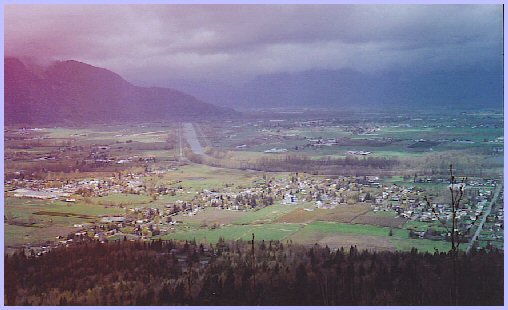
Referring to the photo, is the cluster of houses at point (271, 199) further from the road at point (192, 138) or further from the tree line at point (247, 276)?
the road at point (192, 138)

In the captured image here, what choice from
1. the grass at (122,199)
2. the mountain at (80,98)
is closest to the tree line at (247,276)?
the grass at (122,199)

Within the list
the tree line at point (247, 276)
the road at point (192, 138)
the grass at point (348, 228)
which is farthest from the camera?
→ the road at point (192, 138)

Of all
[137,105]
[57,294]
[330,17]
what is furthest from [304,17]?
[57,294]

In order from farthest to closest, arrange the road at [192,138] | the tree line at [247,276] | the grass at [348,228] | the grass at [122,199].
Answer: the road at [192,138], the grass at [122,199], the grass at [348,228], the tree line at [247,276]

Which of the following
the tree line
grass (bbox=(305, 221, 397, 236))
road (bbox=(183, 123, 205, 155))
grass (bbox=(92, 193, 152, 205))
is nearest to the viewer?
the tree line

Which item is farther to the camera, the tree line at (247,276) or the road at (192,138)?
the road at (192,138)

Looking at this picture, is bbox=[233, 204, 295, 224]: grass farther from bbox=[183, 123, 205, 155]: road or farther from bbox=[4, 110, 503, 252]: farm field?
bbox=[183, 123, 205, 155]: road

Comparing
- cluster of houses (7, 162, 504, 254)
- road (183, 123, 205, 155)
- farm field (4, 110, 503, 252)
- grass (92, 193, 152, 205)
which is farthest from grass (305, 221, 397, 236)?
grass (92, 193, 152, 205)
